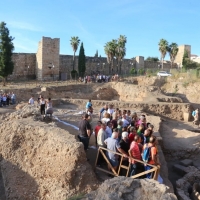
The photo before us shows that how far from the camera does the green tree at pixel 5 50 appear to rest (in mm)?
31628

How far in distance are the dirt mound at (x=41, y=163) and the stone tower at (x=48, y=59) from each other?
29772mm

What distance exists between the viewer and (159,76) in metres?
40.2

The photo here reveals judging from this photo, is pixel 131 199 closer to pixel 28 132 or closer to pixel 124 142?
pixel 124 142

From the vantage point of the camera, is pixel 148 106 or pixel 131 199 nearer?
pixel 131 199

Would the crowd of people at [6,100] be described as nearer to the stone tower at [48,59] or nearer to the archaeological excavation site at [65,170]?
the archaeological excavation site at [65,170]

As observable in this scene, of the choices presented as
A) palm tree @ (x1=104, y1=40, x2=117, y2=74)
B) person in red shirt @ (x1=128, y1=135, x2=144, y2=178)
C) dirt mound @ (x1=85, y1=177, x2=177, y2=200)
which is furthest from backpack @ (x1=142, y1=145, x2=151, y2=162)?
palm tree @ (x1=104, y1=40, x2=117, y2=74)

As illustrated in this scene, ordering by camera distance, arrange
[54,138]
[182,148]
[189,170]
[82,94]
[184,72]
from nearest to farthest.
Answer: [54,138] < [189,170] < [182,148] < [82,94] < [184,72]

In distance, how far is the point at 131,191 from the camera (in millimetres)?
5605

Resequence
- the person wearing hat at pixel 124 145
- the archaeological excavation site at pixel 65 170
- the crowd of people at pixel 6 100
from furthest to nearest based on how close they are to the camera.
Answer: the crowd of people at pixel 6 100 < the person wearing hat at pixel 124 145 < the archaeological excavation site at pixel 65 170

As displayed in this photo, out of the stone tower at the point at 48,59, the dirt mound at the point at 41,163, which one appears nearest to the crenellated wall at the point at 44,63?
the stone tower at the point at 48,59

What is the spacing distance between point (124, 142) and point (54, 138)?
6.82 ft

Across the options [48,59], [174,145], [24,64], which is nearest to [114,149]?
[174,145]

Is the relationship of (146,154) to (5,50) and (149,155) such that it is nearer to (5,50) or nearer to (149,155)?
(149,155)

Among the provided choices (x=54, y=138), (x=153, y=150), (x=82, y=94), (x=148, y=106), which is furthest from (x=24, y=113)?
(x=82, y=94)
